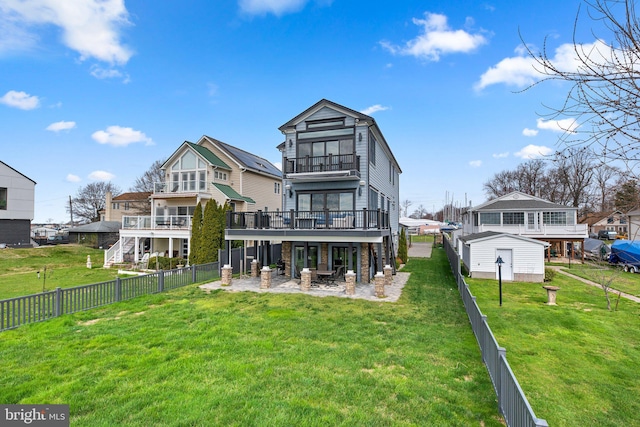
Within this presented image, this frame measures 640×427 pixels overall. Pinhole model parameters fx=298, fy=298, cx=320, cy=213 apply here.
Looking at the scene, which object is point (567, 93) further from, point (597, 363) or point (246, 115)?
point (246, 115)

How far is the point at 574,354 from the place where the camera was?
264 inches

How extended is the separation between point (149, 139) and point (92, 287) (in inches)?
1264

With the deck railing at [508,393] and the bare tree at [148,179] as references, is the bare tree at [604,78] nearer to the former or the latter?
the deck railing at [508,393]

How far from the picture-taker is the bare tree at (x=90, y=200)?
5738 cm

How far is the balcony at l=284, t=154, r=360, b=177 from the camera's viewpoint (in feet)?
48.0

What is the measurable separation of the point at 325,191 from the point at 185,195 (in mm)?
12429

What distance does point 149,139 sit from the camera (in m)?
36.8

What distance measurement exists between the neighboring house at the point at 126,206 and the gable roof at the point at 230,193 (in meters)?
19.7

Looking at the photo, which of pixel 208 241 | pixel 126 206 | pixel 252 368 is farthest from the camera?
pixel 126 206

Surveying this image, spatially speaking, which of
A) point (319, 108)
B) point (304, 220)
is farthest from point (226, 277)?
point (319, 108)

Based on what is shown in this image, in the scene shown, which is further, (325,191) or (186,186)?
(186,186)

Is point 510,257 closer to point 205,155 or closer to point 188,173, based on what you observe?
point 205,155

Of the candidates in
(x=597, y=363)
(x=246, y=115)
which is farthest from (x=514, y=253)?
(x=246, y=115)

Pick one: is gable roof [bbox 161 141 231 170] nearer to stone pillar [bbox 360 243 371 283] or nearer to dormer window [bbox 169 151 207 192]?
dormer window [bbox 169 151 207 192]
